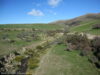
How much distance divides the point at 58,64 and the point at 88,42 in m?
10.8

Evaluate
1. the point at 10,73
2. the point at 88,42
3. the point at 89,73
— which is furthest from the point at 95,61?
the point at 10,73

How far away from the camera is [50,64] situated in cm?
1514

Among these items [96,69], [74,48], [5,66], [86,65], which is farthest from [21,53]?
[96,69]

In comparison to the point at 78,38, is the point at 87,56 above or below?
Answer: below

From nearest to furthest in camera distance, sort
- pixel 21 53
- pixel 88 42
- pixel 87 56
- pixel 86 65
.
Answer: pixel 86 65
pixel 87 56
pixel 21 53
pixel 88 42

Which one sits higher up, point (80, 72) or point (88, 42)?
point (88, 42)

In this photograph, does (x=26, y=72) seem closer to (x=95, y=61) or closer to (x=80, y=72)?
(x=80, y=72)

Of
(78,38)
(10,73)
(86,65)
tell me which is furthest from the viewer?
(78,38)

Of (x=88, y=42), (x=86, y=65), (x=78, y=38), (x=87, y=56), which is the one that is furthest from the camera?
(x=78, y=38)

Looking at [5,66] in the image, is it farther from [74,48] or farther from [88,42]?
[88,42]

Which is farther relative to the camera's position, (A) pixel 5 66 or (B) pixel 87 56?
(B) pixel 87 56

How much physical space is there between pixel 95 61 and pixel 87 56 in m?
2.54

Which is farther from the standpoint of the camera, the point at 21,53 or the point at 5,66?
the point at 21,53

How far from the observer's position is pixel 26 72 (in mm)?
13070
